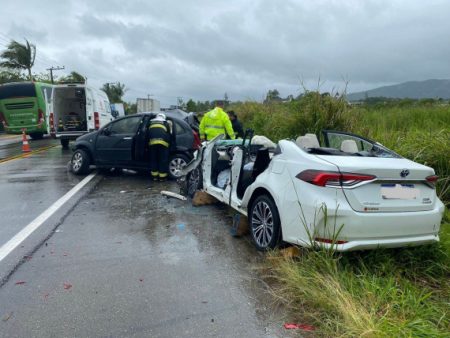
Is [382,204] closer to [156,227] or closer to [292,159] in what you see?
[292,159]

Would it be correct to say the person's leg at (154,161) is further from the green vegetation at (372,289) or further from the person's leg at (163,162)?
the green vegetation at (372,289)

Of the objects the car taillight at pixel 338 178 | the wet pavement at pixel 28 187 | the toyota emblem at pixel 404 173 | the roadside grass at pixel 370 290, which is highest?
the toyota emblem at pixel 404 173

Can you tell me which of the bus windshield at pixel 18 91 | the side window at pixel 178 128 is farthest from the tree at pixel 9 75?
the side window at pixel 178 128

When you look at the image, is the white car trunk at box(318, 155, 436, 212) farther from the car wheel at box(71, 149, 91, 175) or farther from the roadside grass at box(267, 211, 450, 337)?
the car wheel at box(71, 149, 91, 175)

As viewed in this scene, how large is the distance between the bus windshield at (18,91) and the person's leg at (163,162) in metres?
14.1

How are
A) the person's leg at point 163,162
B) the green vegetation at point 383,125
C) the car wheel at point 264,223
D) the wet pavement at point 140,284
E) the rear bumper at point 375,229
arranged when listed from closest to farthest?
the wet pavement at point 140,284 → the rear bumper at point 375,229 → the car wheel at point 264,223 → the green vegetation at point 383,125 → the person's leg at point 163,162

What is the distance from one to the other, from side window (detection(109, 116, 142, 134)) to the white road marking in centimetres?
183

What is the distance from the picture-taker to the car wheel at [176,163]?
9258mm

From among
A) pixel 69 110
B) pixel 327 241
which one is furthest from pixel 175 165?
pixel 69 110

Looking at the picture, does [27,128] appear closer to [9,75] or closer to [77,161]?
[77,161]

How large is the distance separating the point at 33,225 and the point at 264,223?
11.1 feet

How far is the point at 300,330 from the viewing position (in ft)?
9.84

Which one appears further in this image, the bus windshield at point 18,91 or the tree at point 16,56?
the tree at point 16,56

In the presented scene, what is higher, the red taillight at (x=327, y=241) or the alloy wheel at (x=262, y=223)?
the red taillight at (x=327, y=241)
